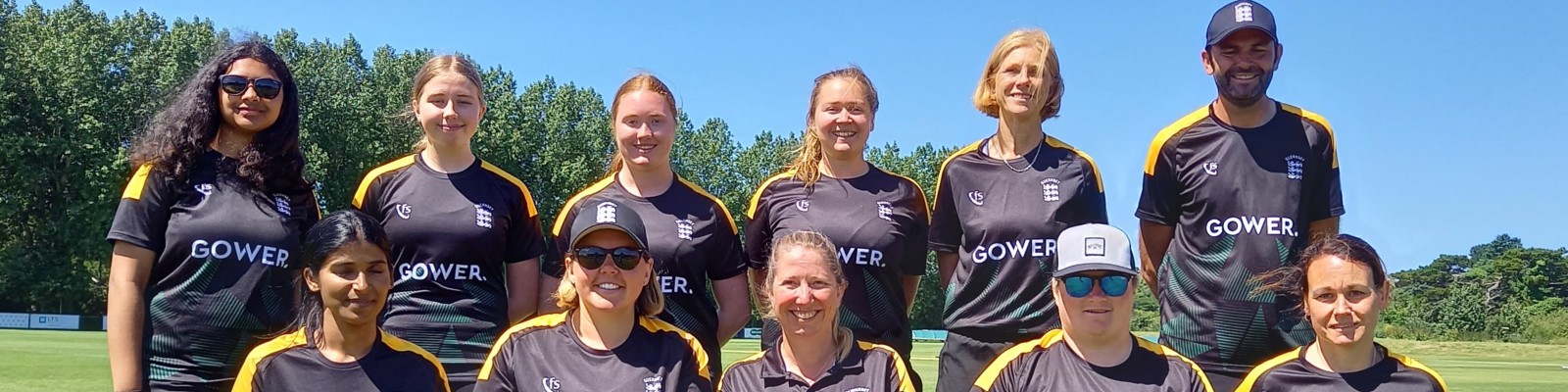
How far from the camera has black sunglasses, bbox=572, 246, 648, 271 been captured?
436 cm

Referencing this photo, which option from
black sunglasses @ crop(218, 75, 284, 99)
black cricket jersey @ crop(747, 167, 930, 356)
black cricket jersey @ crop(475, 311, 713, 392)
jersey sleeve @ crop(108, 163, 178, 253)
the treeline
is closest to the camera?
black cricket jersey @ crop(475, 311, 713, 392)

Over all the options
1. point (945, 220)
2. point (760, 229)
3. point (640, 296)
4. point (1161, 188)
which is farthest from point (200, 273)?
point (1161, 188)

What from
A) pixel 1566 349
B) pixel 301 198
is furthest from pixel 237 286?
pixel 1566 349

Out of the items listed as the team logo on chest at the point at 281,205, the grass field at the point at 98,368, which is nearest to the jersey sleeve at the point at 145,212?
the team logo on chest at the point at 281,205

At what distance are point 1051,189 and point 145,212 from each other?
12.1 feet

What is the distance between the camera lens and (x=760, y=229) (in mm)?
5848

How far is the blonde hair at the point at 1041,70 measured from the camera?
5.45 metres

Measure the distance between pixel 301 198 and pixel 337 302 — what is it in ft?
3.10

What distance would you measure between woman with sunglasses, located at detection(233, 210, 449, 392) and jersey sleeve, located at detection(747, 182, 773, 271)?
6.30 feet

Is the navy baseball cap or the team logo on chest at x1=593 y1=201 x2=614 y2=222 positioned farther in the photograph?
the navy baseball cap

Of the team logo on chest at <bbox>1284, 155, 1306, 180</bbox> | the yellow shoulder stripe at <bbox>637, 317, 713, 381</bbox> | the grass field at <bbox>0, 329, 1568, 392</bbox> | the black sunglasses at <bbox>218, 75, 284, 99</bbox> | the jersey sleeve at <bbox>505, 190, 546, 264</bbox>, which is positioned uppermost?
the black sunglasses at <bbox>218, 75, 284, 99</bbox>

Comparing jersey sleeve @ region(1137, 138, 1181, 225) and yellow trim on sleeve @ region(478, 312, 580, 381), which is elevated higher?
jersey sleeve @ region(1137, 138, 1181, 225)

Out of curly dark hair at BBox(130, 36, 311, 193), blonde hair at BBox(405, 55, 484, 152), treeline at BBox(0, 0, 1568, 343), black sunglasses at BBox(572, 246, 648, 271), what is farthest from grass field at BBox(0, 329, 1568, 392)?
black sunglasses at BBox(572, 246, 648, 271)

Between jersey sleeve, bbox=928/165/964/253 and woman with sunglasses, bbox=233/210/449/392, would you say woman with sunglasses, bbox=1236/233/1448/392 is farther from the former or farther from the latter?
woman with sunglasses, bbox=233/210/449/392
